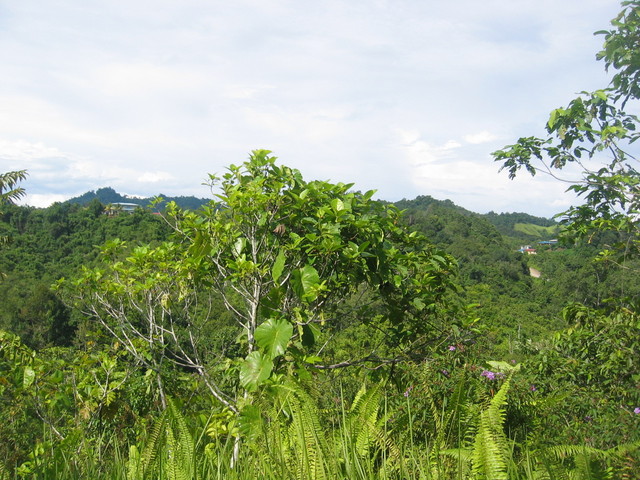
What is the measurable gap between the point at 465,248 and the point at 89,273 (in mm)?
49226

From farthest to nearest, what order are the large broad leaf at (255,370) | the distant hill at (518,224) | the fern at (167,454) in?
1. the distant hill at (518,224)
2. the large broad leaf at (255,370)
3. the fern at (167,454)

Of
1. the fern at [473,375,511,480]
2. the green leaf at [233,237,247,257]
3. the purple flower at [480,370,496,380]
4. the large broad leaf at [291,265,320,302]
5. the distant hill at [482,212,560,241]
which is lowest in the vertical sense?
the purple flower at [480,370,496,380]

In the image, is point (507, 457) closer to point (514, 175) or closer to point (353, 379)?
point (353, 379)

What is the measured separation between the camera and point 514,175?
3869mm

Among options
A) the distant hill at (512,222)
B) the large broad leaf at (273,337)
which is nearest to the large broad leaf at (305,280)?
the large broad leaf at (273,337)

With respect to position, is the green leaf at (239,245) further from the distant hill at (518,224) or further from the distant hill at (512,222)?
the distant hill at (518,224)

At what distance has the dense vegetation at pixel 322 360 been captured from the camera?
4.37 feet

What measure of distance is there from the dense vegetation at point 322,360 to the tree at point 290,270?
0.01 metres

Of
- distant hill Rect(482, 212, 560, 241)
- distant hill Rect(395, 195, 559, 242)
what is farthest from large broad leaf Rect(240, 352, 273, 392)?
distant hill Rect(482, 212, 560, 241)

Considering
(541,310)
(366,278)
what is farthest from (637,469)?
(541,310)

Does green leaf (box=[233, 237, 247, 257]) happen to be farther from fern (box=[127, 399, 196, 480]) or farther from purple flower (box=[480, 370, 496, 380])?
purple flower (box=[480, 370, 496, 380])

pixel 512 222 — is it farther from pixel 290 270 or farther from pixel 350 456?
pixel 350 456

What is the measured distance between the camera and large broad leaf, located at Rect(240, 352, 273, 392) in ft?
6.51

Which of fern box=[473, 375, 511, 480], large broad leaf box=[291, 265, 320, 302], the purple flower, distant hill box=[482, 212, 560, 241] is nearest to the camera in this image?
fern box=[473, 375, 511, 480]
